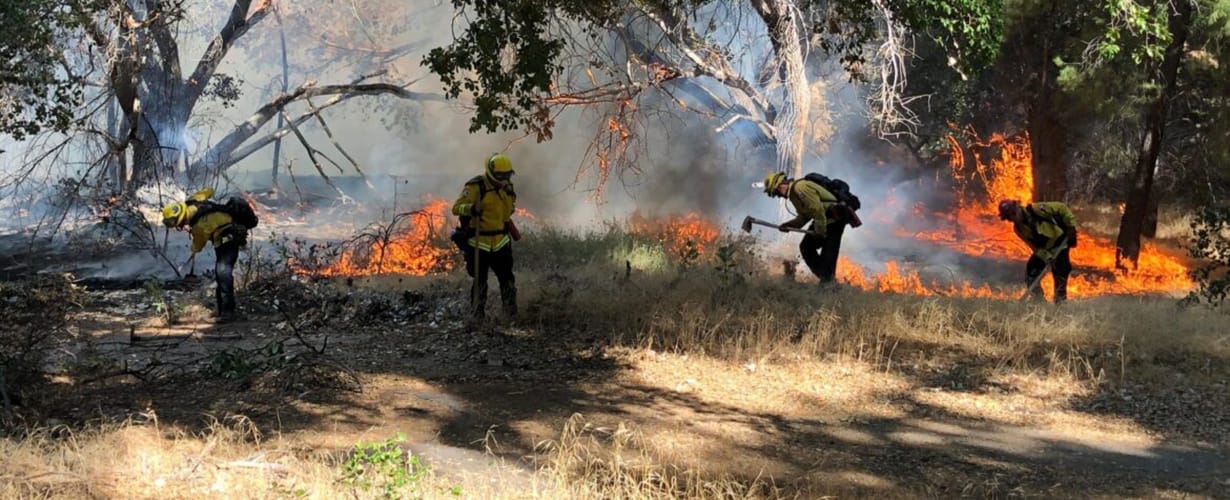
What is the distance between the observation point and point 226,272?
10305mm

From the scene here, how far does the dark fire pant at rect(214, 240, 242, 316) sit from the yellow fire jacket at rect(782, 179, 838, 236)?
223 inches

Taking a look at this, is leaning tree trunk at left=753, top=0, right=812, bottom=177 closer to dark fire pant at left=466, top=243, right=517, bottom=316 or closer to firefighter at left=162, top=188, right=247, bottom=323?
dark fire pant at left=466, top=243, right=517, bottom=316

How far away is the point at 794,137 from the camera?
14.8m

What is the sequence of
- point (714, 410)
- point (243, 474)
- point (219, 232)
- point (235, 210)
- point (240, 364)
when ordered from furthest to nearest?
point (235, 210)
point (219, 232)
point (240, 364)
point (714, 410)
point (243, 474)

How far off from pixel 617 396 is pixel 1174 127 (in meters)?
17.3

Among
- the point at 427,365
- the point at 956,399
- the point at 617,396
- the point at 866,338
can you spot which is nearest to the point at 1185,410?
the point at 956,399

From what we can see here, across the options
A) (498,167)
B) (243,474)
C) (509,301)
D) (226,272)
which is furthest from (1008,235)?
(243,474)

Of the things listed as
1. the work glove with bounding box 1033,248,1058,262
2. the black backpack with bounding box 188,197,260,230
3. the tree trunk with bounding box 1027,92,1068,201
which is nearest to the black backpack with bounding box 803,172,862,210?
the work glove with bounding box 1033,248,1058,262

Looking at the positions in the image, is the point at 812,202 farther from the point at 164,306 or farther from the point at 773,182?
the point at 164,306

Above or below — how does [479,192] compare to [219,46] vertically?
below

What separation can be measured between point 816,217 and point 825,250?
2.11 feet

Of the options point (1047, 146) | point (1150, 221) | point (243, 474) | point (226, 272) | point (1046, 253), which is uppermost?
point (1047, 146)

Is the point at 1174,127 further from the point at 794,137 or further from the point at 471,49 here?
the point at 471,49

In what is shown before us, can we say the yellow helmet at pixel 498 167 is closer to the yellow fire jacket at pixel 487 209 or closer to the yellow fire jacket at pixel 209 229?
the yellow fire jacket at pixel 487 209
